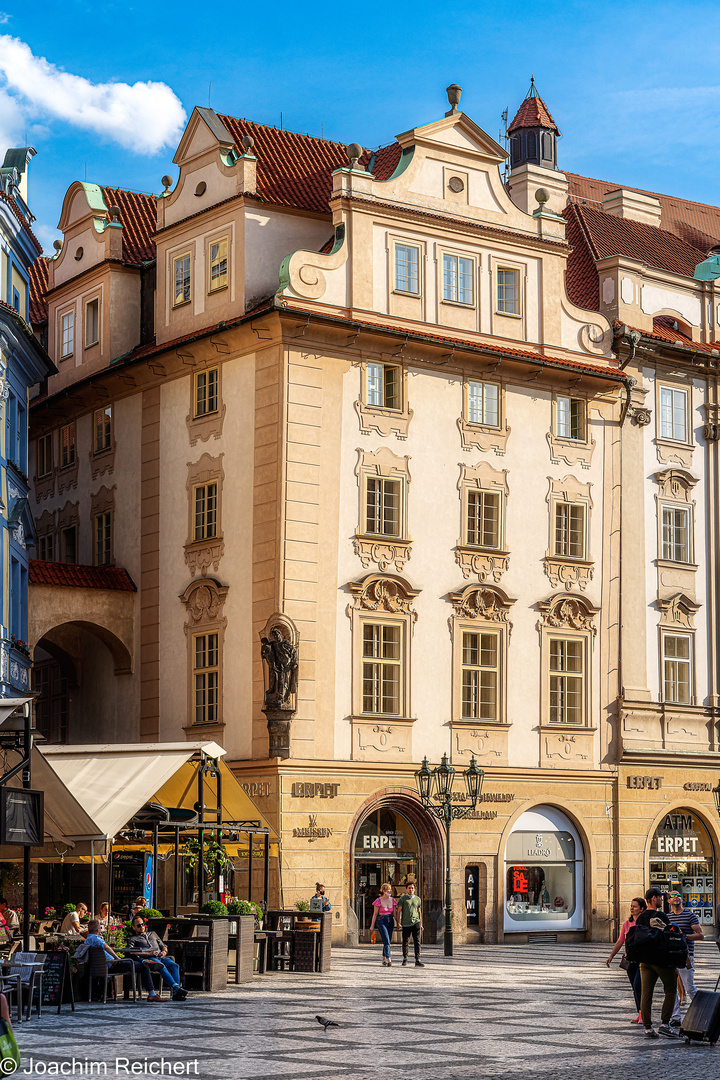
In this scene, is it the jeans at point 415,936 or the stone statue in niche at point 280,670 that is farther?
the stone statue in niche at point 280,670

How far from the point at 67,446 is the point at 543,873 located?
1835 cm

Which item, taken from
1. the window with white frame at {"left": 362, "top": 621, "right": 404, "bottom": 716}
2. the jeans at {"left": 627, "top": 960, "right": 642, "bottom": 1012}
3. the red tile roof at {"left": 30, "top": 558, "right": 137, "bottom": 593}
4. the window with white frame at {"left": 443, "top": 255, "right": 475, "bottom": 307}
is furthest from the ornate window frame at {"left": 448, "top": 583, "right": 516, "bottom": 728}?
the jeans at {"left": 627, "top": 960, "right": 642, "bottom": 1012}

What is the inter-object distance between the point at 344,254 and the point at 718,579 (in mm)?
15191

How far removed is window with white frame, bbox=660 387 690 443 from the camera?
152 feet

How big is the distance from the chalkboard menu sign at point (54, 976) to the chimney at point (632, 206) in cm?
3742

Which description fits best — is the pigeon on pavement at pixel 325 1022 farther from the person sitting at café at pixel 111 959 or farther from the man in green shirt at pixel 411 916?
the man in green shirt at pixel 411 916

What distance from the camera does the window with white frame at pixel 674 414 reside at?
152 feet

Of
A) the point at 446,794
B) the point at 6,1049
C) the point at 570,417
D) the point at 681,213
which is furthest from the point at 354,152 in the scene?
the point at 6,1049

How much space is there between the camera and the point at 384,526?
39.6 meters

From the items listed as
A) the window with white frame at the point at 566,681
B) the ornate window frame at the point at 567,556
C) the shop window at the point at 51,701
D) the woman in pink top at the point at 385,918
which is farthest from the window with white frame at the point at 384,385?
the woman in pink top at the point at 385,918

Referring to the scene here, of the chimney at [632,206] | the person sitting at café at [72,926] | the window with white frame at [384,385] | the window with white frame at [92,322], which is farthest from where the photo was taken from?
the chimney at [632,206]

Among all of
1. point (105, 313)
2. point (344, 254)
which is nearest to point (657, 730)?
point (344, 254)

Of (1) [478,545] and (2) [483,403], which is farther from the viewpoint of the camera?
(2) [483,403]

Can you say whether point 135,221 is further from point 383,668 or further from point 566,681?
point 566,681
